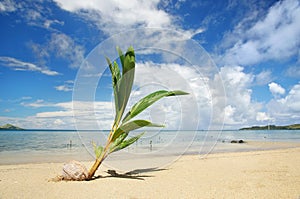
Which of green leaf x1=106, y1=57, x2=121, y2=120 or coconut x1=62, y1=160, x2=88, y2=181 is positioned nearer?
coconut x1=62, y1=160, x2=88, y2=181

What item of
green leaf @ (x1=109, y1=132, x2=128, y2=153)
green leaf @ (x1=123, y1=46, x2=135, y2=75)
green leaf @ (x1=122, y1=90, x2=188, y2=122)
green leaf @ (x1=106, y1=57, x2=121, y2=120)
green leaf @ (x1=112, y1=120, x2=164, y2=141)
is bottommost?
green leaf @ (x1=109, y1=132, x2=128, y2=153)

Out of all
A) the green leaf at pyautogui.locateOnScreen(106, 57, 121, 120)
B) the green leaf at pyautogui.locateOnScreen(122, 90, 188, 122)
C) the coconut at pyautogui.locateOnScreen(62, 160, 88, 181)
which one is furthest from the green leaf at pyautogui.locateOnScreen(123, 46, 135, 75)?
the coconut at pyautogui.locateOnScreen(62, 160, 88, 181)

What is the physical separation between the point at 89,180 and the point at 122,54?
378 centimetres

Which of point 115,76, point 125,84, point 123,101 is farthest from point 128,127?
point 115,76

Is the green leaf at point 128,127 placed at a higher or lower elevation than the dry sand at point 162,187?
higher

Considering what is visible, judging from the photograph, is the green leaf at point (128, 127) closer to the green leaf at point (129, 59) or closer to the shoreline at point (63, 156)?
the green leaf at point (129, 59)

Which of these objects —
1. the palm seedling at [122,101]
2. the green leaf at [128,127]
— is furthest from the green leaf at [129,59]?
the green leaf at [128,127]

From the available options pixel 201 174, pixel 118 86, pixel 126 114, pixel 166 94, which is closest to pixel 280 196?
pixel 201 174

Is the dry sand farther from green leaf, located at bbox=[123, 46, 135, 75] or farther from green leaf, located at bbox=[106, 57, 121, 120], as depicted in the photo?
green leaf, located at bbox=[123, 46, 135, 75]

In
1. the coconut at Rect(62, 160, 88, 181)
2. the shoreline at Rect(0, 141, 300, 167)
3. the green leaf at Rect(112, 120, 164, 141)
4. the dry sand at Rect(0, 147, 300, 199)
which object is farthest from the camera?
the shoreline at Rect(0, 141, 300, 167)

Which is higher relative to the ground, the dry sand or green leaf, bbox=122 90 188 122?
green leaf, bbox=122 90 188 122

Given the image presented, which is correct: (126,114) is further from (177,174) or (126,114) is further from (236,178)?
(236,178)

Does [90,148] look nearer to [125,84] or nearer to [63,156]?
[63,156]

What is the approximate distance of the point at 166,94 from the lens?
7.30 meters
